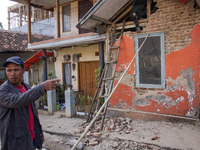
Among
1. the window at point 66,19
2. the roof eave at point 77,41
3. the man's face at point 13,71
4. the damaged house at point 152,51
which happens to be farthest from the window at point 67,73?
the man's face at point 13,71

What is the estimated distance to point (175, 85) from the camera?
4.64m

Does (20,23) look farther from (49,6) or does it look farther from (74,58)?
(74,58)

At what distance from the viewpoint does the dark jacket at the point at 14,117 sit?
184 cm

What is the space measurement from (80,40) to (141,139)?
441 centimetres

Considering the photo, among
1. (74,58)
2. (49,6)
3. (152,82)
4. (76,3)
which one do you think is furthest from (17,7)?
(152,82)

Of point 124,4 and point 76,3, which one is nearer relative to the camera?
point 124,4

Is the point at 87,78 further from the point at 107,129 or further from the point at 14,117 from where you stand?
the point at 14,117

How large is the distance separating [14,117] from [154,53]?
13.9 feet

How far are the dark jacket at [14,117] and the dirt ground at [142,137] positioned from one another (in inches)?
93.3

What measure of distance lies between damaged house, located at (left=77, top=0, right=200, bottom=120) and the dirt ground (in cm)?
38

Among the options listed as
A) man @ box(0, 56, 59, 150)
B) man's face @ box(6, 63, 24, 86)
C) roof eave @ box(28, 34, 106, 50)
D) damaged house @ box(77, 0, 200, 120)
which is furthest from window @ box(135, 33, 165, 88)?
man's face @ box(6, 63, 24, 86)

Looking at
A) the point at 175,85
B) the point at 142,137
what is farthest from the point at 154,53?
the point at 142,137

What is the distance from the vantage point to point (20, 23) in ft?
65.5

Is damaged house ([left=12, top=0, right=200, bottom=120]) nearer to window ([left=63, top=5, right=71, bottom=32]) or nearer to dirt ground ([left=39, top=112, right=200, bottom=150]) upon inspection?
dirt ground ([left=39, top=112, right=200, bottom=150])
